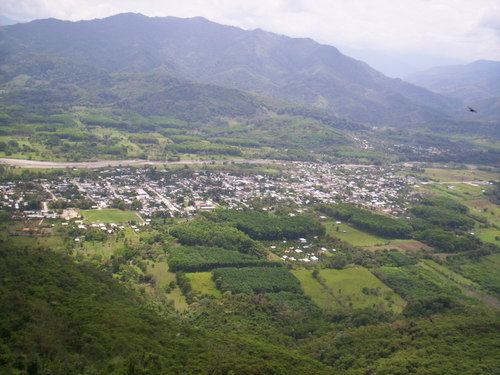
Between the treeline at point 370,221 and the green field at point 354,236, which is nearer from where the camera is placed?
the green field at point 354,236

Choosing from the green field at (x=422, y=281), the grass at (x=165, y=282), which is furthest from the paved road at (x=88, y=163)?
the green field at (x=422, y=281)

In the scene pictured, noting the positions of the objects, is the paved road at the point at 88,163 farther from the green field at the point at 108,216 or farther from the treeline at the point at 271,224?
the treeline at the point at 271,224

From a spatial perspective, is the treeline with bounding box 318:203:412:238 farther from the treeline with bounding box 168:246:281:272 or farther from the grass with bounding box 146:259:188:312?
the grass with bounding box 146:259:188:312

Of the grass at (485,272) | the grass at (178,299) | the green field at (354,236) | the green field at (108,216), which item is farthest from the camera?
the green field at (354,236)

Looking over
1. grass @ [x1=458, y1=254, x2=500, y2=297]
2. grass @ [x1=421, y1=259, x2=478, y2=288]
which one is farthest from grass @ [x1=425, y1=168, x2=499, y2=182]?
grass @ [x1=421, y1=259, x2=478, y2=288]

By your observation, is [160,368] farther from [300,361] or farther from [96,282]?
[96,282]

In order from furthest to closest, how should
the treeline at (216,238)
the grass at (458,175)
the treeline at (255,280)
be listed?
1. the grass at (458,175)
2. the treeline at (216,238)
3. the treeline at (255,280)

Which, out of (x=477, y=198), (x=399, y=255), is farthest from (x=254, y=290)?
(x=477, y=198)
